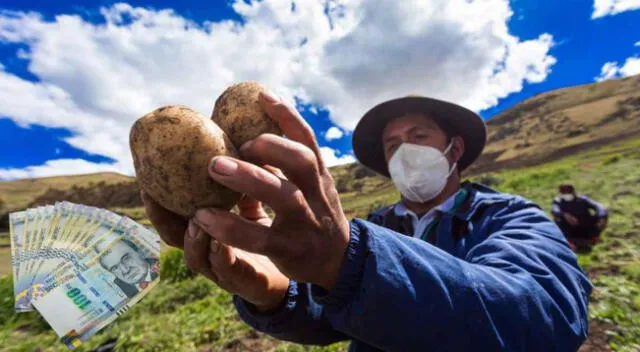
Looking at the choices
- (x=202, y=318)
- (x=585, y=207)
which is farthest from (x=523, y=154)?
(x=202, y=318)

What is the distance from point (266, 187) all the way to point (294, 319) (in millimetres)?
1254

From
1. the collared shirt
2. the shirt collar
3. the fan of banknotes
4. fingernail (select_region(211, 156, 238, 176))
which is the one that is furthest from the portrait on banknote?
the shirt collar

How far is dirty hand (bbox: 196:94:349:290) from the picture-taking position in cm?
100

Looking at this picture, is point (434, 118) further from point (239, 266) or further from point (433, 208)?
point (239, 266)

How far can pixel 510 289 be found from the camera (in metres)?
1.19

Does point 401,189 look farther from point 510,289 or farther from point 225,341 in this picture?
point 225,341

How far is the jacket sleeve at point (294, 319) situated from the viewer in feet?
6.29

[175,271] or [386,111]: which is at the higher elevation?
[386,111]

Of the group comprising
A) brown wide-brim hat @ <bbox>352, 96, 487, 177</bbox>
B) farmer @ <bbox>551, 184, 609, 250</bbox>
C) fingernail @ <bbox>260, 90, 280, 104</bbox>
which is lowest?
farmer @ <bbox>551, 184, 609, 250</bbox>

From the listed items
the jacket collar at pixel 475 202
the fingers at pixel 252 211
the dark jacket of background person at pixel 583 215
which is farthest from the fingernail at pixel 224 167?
the dark jacket of background person at pixel 583 215

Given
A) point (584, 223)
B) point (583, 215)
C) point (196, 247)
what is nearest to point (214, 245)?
point (196, 247)

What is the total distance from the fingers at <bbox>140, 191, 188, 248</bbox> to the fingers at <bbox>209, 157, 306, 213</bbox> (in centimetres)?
57

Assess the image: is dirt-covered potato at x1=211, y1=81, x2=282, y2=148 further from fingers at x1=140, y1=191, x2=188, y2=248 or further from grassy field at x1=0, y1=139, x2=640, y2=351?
grassy field at x1=0, y1=139, x2=640, y2=351

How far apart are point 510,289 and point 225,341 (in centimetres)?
407
